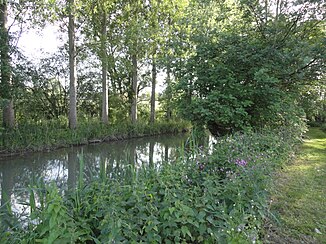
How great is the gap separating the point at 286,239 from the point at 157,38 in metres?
11.4

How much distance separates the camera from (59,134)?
9578mm

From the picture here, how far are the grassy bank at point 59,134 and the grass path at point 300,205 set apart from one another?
774cm

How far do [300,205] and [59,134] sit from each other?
8569 mm

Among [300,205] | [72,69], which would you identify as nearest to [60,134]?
[72,69]

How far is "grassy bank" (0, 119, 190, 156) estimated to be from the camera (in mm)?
8155

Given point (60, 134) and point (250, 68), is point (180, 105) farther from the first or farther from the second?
point (60, 134)

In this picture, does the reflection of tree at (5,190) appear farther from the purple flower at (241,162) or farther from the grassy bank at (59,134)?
the purple flower at (241,162)

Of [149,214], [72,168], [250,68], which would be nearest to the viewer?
[149,214]

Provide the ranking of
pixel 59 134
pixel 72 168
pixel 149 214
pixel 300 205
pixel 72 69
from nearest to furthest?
1. pixel 149 214
2. pixel 300 205
3. pixel 72 168
4. pixel 59 134
5. pixel 72 69

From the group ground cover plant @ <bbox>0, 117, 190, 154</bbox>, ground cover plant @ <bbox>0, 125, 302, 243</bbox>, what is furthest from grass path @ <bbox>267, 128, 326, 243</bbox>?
ground cover plant @ <bbox>0, 117, 190, 154</bbox>

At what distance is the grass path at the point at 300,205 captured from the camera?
97.0 inches

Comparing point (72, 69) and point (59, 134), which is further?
point (72, 69)

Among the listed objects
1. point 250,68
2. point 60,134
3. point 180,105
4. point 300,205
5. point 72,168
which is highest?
point 250,68

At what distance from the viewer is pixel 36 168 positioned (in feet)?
21.9
